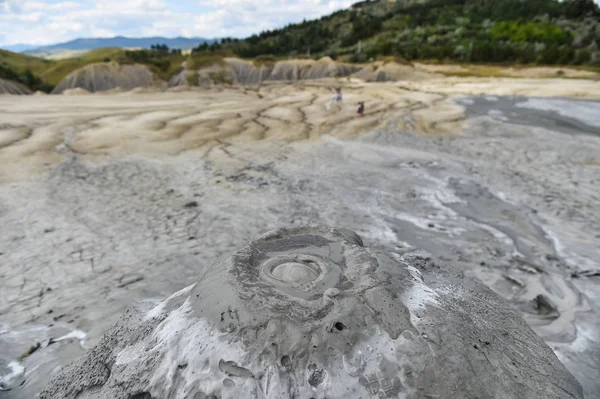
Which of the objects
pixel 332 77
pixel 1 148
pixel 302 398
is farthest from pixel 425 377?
pixel 332 77

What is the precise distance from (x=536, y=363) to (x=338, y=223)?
13.6 feet

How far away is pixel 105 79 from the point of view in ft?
120

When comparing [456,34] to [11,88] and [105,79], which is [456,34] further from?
[11,88]

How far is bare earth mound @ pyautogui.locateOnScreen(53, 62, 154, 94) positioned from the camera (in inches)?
1438

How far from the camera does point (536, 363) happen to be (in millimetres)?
2820

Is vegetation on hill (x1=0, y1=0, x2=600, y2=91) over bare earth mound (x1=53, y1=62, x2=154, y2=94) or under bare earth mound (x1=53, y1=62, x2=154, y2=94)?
over

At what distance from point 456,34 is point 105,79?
42.4 m

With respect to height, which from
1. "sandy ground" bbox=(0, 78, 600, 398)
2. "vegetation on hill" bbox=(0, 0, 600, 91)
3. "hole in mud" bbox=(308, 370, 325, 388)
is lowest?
"sandy ground" bbox=(0, 78, 600, 398)

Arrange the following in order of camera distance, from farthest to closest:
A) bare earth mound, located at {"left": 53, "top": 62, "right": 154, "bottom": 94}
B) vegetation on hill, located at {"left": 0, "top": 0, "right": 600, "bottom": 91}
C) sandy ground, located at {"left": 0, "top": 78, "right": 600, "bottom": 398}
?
vegetation on hill, located at {"left": 0, "top": 0, "right": 600, "bottom": 91}
bare earth mound, located at {"left": 53, "top": 62, "right": 154, "bottom": 94}
sandy ground, located at {"left": 0, "top": 78, "right": 600, "bottom": 398}

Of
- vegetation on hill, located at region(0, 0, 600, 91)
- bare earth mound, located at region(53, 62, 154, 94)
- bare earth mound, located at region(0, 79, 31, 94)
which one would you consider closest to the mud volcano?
vegetation on hill, located at region(0, 0, 600, 91)

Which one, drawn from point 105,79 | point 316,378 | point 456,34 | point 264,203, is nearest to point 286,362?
point 316,378

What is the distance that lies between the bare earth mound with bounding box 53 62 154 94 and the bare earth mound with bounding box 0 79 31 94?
274cm

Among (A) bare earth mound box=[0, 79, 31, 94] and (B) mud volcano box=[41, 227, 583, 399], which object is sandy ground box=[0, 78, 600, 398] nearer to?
(B) mud volcano box=[41, 227, 583, 399]

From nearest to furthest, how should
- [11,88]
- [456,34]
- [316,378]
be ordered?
[316,378], [11,88], [456,34]
